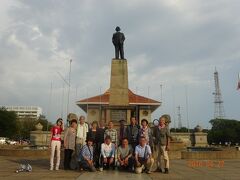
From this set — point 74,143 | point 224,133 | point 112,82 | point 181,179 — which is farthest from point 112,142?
point 224,133

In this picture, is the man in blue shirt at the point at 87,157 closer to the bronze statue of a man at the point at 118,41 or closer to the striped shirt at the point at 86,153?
the striped shirt at the point at 86,153

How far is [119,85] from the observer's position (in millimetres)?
20125

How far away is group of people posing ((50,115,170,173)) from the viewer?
9.59 m

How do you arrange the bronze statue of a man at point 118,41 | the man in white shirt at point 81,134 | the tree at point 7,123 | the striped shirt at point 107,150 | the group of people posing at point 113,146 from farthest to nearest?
the tree at point 7,123 → the bronze statue of a man at point 118,41 → the man in white shirt at point 81,134 → the striped shirt at point 107,150 → the group of people posing at point 113,146

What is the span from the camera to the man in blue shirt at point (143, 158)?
9.36 m

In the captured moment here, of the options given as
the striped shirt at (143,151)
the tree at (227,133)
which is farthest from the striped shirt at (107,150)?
the tree at (227,133)

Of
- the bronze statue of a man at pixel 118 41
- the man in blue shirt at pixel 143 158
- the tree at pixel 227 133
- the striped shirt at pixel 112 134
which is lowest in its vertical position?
the man in blue shirt at pixel 143 158

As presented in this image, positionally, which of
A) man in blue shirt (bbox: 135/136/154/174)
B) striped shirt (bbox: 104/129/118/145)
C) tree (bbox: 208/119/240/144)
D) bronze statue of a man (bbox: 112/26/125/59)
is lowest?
man in blue shirt (bbox: 135/136/154/174)

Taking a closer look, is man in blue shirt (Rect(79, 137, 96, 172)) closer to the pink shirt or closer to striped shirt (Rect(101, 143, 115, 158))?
striped shirt (Rect(101, 143, 115, 158))

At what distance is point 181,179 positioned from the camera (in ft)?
27.1

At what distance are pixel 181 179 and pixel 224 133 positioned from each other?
237ft

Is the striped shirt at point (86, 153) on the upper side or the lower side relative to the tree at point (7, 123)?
lower

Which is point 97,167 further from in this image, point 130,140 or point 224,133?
point 224,133

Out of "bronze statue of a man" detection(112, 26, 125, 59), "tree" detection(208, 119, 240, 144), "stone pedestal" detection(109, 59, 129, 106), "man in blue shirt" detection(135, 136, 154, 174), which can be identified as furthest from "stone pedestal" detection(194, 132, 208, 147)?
"man in blue shirt" detection(135, 136, 154, 174)
